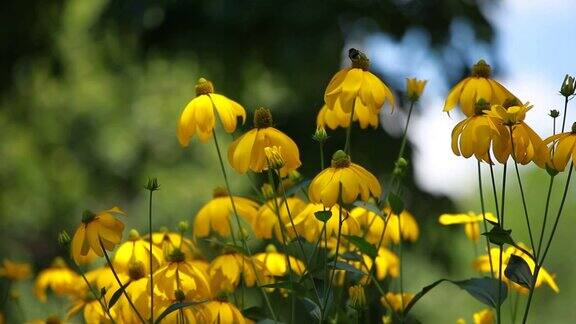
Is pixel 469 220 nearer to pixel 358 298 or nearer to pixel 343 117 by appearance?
pixel 343 117

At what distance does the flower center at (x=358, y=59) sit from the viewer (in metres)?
1.25

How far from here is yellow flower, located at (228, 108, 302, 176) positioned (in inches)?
47.6

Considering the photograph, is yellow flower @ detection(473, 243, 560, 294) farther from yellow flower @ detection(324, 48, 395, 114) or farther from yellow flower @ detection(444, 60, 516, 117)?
yellow flower @ detection(324, 48, 395, 114)

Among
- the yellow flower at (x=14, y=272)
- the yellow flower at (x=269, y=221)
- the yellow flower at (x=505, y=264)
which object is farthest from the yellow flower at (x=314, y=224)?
the yellow flower at (x=14, y=272)

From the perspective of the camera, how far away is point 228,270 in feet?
4.60

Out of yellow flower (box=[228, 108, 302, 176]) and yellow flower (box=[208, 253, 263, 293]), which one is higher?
yellow flower (box=[228, 108, 302, 176])

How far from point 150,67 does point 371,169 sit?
96 centimetres

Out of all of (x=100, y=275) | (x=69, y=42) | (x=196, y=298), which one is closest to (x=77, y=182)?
(x=69, y=42)

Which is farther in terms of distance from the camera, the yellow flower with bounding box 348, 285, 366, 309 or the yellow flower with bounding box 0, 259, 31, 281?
the yellow flower with bounding box 0, 259, 31, 281

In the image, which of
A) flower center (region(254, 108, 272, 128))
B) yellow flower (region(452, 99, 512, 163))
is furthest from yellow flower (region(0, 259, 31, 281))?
yellow flower (region(452, 99, 512, 163))

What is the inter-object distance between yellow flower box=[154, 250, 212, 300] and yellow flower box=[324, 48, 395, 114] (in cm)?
26

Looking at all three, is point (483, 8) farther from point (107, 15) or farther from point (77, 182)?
point (77, 182)

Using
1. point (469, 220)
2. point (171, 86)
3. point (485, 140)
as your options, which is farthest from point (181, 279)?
point (171, 86)

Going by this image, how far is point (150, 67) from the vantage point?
3.88m
